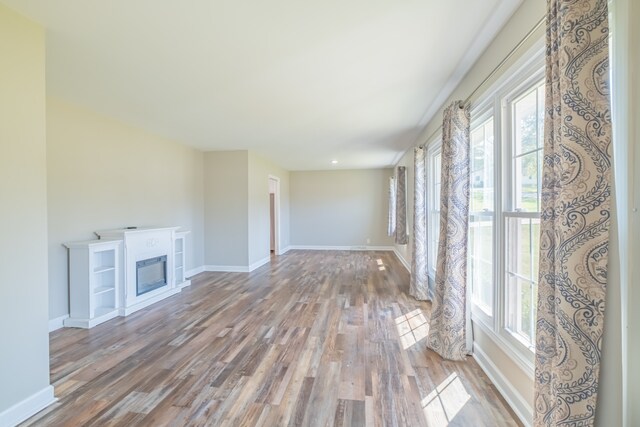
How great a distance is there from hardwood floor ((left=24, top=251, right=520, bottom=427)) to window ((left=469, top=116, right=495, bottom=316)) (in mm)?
627

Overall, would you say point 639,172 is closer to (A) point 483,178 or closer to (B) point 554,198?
(B) point 554,198

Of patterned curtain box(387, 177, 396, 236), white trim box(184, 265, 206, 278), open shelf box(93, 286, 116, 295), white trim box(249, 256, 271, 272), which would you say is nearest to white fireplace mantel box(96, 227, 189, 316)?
open shelf box(93, 286, 116, 295)

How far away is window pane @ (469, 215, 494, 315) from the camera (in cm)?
231

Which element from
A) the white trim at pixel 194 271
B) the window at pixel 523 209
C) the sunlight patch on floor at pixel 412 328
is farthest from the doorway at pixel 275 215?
the window at pixel 523 209

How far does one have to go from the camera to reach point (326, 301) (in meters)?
3.96

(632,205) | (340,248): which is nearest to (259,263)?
(340,248)

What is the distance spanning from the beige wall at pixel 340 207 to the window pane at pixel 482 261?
5.78m

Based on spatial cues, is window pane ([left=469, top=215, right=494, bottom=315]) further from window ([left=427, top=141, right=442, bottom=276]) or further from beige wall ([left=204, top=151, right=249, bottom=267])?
beige wall ([left=204, top=151, right=249, bottom=267])

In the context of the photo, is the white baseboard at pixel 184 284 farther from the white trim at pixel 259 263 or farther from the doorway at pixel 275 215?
the doorway at pixel 275 215

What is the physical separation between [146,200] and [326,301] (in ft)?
10.4

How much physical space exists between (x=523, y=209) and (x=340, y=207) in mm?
6839

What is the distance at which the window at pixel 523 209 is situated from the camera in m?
1.70

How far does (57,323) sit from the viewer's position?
3.11m

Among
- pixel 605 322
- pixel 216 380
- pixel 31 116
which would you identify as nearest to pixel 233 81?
pixel 31 116
